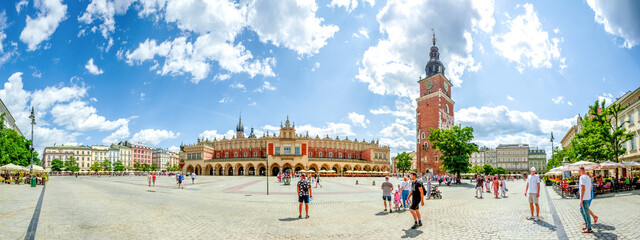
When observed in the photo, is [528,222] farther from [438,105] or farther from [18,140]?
[438,105]

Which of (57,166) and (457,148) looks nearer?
(457,148)

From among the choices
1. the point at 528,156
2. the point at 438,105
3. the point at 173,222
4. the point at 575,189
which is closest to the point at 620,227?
the point at 575,189

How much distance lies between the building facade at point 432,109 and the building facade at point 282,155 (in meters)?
12.3

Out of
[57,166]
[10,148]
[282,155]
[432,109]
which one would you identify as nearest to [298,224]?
[10,148]

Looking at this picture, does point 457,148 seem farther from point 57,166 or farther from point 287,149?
point 57,166

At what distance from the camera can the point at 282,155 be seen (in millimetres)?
65375

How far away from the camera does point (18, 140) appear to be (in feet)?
133

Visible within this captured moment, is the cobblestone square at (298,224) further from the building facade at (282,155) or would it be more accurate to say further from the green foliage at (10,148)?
the building facade at (282,155)

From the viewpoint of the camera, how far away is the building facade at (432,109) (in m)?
66.4

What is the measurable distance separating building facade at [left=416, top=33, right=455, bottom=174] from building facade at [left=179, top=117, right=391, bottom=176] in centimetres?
1233

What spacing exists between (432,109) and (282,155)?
3467 centimetres

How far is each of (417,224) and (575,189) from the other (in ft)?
48.8

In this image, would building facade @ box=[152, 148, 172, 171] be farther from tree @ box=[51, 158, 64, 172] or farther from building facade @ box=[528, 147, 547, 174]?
building facade @ box=[528, 147, 547, 174]

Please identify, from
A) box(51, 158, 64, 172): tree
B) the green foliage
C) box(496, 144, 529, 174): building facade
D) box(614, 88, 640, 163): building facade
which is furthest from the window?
box(496, 144, 529, 174): building facade
